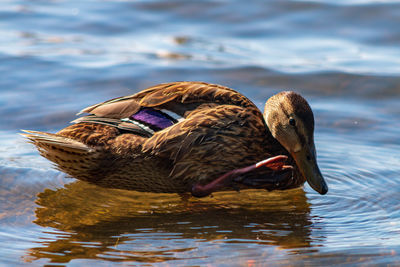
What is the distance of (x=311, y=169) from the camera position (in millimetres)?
5070

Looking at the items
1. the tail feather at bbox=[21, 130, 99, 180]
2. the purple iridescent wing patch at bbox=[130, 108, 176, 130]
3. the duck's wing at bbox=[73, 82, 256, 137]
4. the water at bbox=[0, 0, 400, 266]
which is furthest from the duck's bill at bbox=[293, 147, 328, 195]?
the tail feather at bbox=[21, 130, 99, 180]

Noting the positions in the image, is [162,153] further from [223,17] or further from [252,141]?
[223,17]

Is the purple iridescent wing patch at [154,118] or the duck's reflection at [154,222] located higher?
the purple iridescent wing patch at [154,118]

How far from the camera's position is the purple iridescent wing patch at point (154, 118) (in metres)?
5.09

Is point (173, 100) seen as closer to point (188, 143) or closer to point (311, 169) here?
point (188, 143)

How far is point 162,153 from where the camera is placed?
5.01 meters

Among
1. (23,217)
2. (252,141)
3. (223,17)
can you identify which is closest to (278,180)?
(252,141)

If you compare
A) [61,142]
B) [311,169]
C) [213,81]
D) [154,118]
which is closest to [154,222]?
[154,118]

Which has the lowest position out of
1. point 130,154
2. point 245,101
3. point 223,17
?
point 130,154

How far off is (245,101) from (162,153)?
0.80 meters

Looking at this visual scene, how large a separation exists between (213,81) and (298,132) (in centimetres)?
345

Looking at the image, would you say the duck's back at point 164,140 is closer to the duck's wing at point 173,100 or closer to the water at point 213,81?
the duck's wing at point 173,100

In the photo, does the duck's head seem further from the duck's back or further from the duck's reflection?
the duck's reflection

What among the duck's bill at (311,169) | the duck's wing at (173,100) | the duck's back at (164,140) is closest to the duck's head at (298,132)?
the duck's bill at (311,169)
